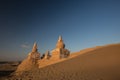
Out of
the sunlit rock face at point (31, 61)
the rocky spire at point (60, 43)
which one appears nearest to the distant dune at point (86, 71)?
the rocky spire at point (60, 43)

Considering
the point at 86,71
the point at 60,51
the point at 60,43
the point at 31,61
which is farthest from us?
the point at 31,61

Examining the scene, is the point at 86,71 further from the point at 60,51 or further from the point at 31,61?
the point at 31,61

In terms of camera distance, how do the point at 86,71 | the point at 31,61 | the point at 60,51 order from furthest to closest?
the point at 31,61, the point at 60,51, the point at 86,71

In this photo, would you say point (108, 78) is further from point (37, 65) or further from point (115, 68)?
point (37, 65)

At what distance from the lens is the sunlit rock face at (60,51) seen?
104 feet

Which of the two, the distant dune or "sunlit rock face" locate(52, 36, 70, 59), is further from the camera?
"sunlit rock face" locate(52, 36, 70, 59)

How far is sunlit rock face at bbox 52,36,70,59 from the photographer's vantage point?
104 feet

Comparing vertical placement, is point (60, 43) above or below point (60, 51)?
above

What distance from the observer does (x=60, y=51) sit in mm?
31828

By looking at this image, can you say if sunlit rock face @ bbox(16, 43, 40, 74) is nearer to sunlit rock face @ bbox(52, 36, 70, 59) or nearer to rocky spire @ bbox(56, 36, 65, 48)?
sunlit rock face @ bbox(52, 36, 70, 59)

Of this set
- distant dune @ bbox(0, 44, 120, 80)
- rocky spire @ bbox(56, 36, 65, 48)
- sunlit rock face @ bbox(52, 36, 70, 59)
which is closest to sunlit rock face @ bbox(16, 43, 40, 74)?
sunlit rock face @ bbox(52, 36, 70, 59)

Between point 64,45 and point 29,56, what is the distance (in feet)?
42.5

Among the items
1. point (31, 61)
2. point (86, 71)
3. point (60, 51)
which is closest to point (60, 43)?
point (60, 51)

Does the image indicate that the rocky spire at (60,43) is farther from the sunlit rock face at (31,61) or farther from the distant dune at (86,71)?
the distant dune at (86,71)
